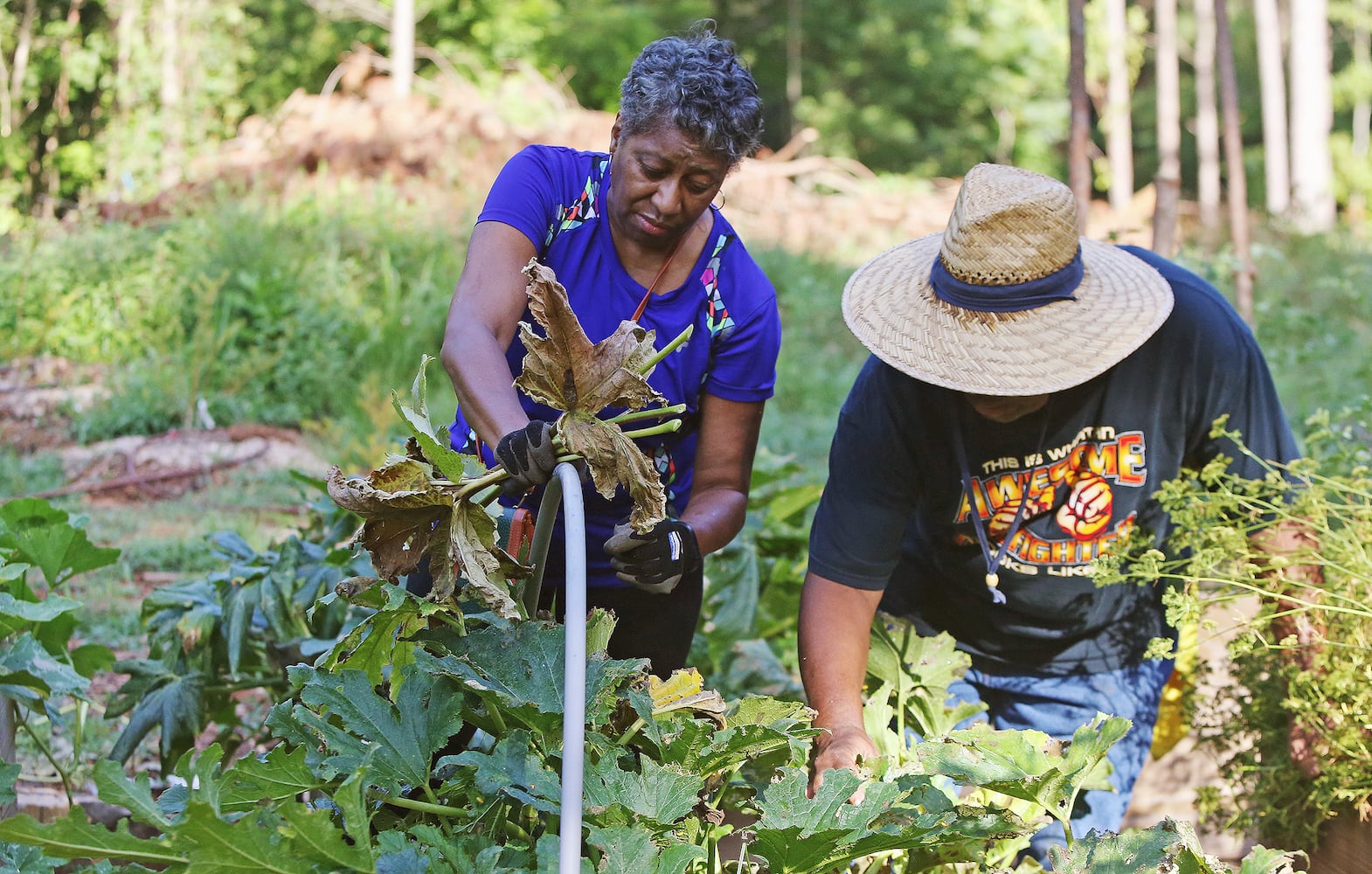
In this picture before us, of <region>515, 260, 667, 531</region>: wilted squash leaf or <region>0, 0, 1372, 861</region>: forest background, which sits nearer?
<region>515, 260, 667, 531</region>: wilted squash leaf

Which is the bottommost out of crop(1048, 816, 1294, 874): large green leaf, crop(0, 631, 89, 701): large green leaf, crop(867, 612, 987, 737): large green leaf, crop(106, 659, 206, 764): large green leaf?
crop(106, 659, 206, 764): large green leaf

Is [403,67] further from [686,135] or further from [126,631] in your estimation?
[686,135]

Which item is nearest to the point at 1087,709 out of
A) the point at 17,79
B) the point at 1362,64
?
the point at 17,79

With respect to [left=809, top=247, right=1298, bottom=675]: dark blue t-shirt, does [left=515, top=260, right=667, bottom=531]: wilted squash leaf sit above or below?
above

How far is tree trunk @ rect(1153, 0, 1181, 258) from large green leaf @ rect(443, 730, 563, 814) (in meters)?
3.79

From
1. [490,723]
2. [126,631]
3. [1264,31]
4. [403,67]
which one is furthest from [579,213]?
[1264,31]

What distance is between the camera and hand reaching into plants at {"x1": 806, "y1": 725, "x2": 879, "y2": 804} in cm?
183

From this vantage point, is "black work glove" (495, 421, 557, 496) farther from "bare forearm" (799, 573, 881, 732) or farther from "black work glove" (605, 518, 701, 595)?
"bare forearm" (799, 573, 881, 732)

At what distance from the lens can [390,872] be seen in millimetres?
1237

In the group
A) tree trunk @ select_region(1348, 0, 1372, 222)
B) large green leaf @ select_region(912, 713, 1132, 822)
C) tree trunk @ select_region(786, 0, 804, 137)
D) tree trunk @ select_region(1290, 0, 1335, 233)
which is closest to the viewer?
large green leaf @ select_region(912, 713, 1132, 822)

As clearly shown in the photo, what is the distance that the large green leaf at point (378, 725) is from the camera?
4.53ft

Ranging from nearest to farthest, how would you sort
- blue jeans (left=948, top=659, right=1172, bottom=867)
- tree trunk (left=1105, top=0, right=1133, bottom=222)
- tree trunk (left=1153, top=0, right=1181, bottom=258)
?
1. blue jeans (left=948, top=659, right=1172, bottom=867)
2. tree trunk (left=1153, top=0, right=1181, bottom=258)
3. tree trunk (left=1105, top=0, right=1133, bottom=222)

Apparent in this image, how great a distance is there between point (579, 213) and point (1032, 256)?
→ 2.46 ft

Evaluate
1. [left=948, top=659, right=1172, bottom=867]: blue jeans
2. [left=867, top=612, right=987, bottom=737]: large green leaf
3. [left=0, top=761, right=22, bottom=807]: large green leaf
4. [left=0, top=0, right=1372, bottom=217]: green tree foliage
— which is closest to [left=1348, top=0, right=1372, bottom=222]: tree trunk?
[left=0, top=0, right=1372, bottom=217]: green tree foliage
